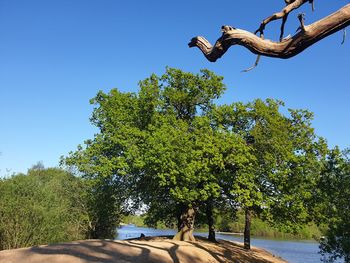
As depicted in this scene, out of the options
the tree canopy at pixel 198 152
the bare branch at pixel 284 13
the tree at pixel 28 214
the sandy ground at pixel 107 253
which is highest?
the tree canopy at pixel 198 152

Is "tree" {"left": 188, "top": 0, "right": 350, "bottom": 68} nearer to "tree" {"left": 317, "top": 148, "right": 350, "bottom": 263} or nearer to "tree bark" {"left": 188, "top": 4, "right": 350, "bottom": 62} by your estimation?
"tree bark" {"left": 188, "top": 4, "right": 350, "bottom": 62}

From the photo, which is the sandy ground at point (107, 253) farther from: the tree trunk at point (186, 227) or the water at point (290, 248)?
the water at point (290, 248)

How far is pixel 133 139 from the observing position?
28.0 metres

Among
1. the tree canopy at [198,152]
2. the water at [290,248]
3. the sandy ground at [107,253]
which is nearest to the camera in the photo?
the sandy ground at [107,253]

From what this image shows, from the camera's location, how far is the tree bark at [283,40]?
482 cm

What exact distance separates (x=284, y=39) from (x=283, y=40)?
0.07ft

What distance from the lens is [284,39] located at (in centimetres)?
514

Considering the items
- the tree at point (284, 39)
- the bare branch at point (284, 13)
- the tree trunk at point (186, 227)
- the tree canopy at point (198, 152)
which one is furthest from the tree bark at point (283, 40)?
the tree trunk at point (186, 227)

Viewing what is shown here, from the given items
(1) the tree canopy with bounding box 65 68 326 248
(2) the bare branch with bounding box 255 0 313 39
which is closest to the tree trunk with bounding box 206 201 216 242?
(1) the tree canopy with bounding box 65 68 326 248

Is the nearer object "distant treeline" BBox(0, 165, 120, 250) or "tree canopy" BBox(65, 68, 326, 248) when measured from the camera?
"distant treeline" BBox(0, 165, 120, 250)

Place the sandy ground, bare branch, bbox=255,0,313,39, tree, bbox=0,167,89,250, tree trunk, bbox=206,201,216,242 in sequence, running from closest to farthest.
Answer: bare branch, bbox=255,0,313,39 < the sandy ground < tree, bbox=0,167,89,250 < tree trunk, bbox=206,201,216,242

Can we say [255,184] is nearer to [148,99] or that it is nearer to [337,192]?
[337,192]

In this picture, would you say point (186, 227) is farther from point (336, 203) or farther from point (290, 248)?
point (290, 248)

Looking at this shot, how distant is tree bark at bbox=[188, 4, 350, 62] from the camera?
4816mm
